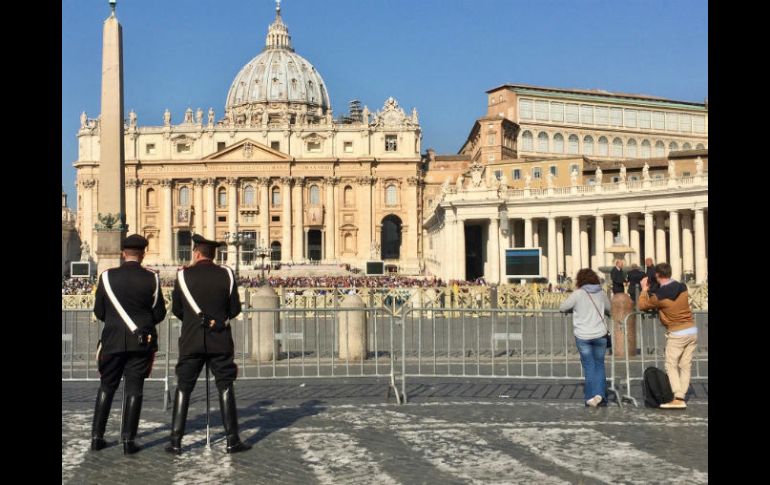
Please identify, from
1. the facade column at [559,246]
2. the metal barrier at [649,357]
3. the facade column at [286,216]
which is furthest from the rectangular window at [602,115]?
the metal barrier at [649,357]

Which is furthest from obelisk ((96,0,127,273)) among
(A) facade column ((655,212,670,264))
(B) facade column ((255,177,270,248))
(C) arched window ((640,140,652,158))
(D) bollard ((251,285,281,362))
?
(C) arched window ((640,140,652,158))

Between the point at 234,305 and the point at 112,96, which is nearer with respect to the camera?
the point at 234,305

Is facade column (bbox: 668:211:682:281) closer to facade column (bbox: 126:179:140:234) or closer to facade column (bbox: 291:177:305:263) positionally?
facade column (bbox: 291:177:305:263)

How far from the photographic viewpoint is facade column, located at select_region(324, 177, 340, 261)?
8200cm

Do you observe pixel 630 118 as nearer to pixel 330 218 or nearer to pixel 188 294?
pixel 330 218

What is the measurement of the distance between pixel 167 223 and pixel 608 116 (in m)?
41.2

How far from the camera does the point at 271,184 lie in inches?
3231

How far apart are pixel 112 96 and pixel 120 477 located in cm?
1216

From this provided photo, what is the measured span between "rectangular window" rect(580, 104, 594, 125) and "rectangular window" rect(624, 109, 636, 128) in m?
3.83

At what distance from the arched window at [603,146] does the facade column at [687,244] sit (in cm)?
3415

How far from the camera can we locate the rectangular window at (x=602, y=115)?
256ft
